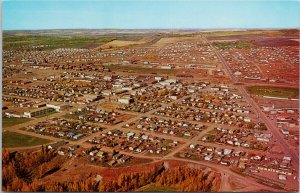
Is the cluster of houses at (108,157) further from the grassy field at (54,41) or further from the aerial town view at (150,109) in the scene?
the grassy field at (54,41)

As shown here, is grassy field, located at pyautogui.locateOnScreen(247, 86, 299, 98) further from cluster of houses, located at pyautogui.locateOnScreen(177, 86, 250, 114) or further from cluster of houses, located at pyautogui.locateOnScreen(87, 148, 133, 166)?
cluster of houses, located at pyautogui.locateOnScreen(87, 148, 133, 166)

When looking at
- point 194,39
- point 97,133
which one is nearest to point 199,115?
point 194,39

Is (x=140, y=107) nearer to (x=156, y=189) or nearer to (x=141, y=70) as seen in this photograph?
(x=141, y=70)

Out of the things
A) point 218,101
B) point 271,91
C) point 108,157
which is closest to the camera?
point 108,157

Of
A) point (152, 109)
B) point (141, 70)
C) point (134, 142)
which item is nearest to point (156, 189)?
point (134, 142)

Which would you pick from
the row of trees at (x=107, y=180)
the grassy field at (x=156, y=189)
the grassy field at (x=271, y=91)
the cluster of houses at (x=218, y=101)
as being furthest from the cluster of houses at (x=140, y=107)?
the grassy field at (x=156, y=189)
